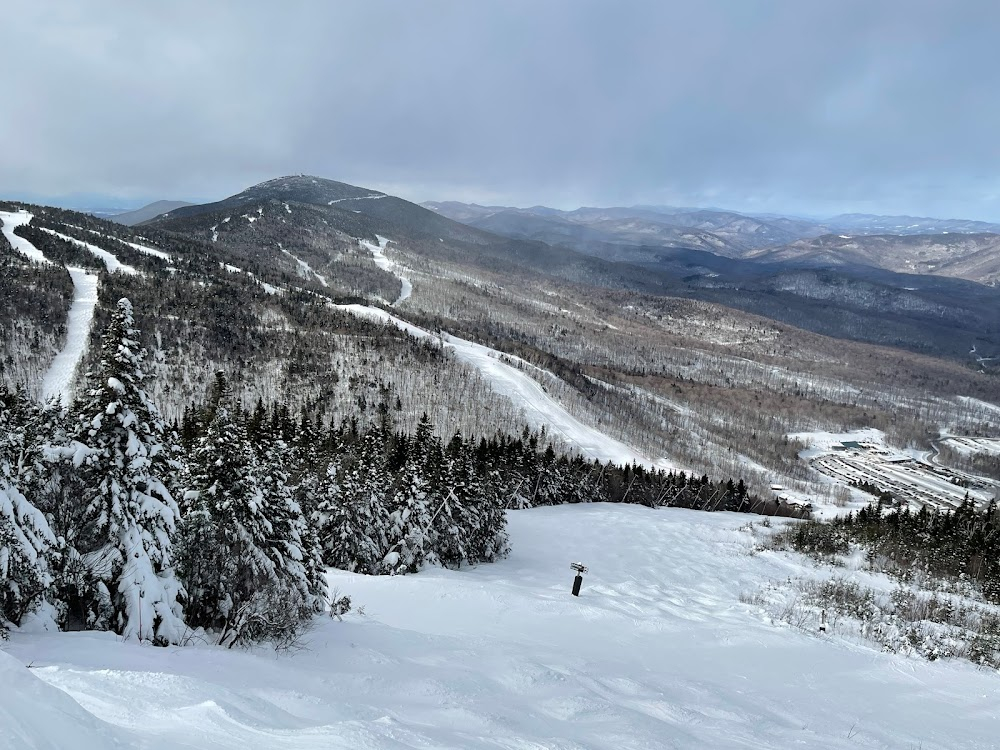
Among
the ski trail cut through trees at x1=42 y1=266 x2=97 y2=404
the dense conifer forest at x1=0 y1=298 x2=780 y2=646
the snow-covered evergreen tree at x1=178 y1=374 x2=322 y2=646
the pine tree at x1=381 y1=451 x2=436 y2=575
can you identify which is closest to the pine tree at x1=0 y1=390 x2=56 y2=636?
the dense conifer forest at x1=0 y1=298 x2=780 y2=646

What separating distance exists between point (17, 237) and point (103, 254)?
1914 cm

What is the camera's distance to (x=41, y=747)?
11.4 ft

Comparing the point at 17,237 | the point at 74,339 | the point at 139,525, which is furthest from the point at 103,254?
the point at 139,525

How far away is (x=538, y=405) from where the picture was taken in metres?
115

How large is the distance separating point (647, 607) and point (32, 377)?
106m

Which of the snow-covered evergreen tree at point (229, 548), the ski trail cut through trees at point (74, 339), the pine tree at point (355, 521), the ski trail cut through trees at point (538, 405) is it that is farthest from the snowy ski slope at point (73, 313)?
the snow-covered evergreen tree at point (229, 548)

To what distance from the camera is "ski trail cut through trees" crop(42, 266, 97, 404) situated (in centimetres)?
8169

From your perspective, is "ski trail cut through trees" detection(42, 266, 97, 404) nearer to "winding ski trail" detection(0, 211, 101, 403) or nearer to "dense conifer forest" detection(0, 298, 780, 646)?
"winding ski trail" detection(0, 211, 101, 403)

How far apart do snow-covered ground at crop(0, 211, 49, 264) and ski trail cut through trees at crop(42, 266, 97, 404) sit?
16165 mm

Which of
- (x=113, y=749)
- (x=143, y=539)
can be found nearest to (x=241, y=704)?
(x=113, y=749)

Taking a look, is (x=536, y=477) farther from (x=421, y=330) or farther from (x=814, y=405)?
(x=814, y=405)

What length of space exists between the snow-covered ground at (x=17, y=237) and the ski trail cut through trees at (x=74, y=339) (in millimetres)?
16165

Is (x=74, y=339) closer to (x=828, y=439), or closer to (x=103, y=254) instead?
(x=103, y=254)

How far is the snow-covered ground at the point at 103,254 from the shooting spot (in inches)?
5413
